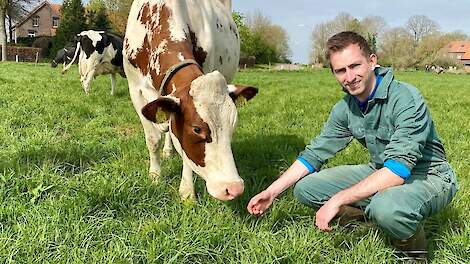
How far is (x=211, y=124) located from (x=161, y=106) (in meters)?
0.38

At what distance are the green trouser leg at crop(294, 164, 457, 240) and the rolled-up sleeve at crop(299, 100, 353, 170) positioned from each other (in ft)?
0.46

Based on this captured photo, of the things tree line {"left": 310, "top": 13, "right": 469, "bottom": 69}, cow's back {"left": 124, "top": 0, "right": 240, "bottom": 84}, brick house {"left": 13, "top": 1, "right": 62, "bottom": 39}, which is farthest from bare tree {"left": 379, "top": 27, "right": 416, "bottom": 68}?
cow's back {"left": 124, "top": 0, "right": 240, "bottom": 84}

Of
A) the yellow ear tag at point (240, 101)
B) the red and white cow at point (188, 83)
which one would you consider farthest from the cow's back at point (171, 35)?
the yellow ear tag at point (240, 101)

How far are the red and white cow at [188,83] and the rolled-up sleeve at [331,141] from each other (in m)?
0.63

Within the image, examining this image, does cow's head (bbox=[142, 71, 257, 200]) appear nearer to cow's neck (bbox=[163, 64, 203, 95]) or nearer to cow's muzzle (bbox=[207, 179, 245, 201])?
cow's muzzle (bbox=[207, 179, 245, 201])

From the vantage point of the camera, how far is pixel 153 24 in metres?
4.55

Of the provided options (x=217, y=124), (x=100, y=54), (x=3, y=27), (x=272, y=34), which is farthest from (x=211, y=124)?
(x=272, y=34)

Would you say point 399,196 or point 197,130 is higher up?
point 197,130

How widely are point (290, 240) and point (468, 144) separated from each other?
15.2 ft

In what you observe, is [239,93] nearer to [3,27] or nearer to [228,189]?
[228,189]

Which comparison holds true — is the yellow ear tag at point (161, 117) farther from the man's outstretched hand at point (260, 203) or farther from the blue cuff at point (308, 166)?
the blue cuff at point (308, 166)

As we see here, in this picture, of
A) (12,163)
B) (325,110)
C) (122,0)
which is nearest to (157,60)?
(12,163)

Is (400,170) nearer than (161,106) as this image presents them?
Yes

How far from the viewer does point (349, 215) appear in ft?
11.4
